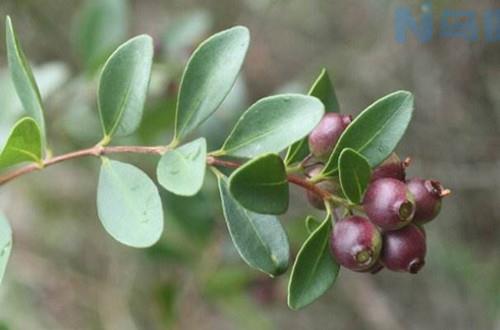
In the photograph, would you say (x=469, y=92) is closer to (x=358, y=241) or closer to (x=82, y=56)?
(x=82, y=56)

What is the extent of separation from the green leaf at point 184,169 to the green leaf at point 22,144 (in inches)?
6.5

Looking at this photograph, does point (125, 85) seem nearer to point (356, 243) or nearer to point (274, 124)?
point (274, 124)

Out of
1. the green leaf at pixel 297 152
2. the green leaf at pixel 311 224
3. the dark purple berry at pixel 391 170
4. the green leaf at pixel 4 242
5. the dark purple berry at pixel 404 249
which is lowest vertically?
the green leaf at pixel 4 242

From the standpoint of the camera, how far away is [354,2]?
9.71 ft

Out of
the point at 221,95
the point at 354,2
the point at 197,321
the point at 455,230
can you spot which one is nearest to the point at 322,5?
the point at 354,2

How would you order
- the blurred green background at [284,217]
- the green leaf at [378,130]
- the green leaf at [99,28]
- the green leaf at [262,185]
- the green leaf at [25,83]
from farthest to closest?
the blurred green background at [284,217], the green leaf at [99,28], the green leaf at [25,83], the green leaf at [378,130], the green leaf at [262,185]

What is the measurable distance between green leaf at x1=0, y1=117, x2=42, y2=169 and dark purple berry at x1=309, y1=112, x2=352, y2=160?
0.34m

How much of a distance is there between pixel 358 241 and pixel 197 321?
7.36 feet

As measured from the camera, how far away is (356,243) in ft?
2.69

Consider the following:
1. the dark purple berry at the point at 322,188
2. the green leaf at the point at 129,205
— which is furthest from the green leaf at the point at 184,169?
the dark purple berry at the point at 322,188

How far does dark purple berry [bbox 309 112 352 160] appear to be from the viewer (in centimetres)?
91

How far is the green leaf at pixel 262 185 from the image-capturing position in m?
0.79

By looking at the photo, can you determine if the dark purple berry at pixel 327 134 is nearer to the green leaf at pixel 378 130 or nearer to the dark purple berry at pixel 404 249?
the green leaf at pixel 378 130

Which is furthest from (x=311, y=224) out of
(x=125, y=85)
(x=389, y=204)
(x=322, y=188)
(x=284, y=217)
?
(x=284, y=217)
